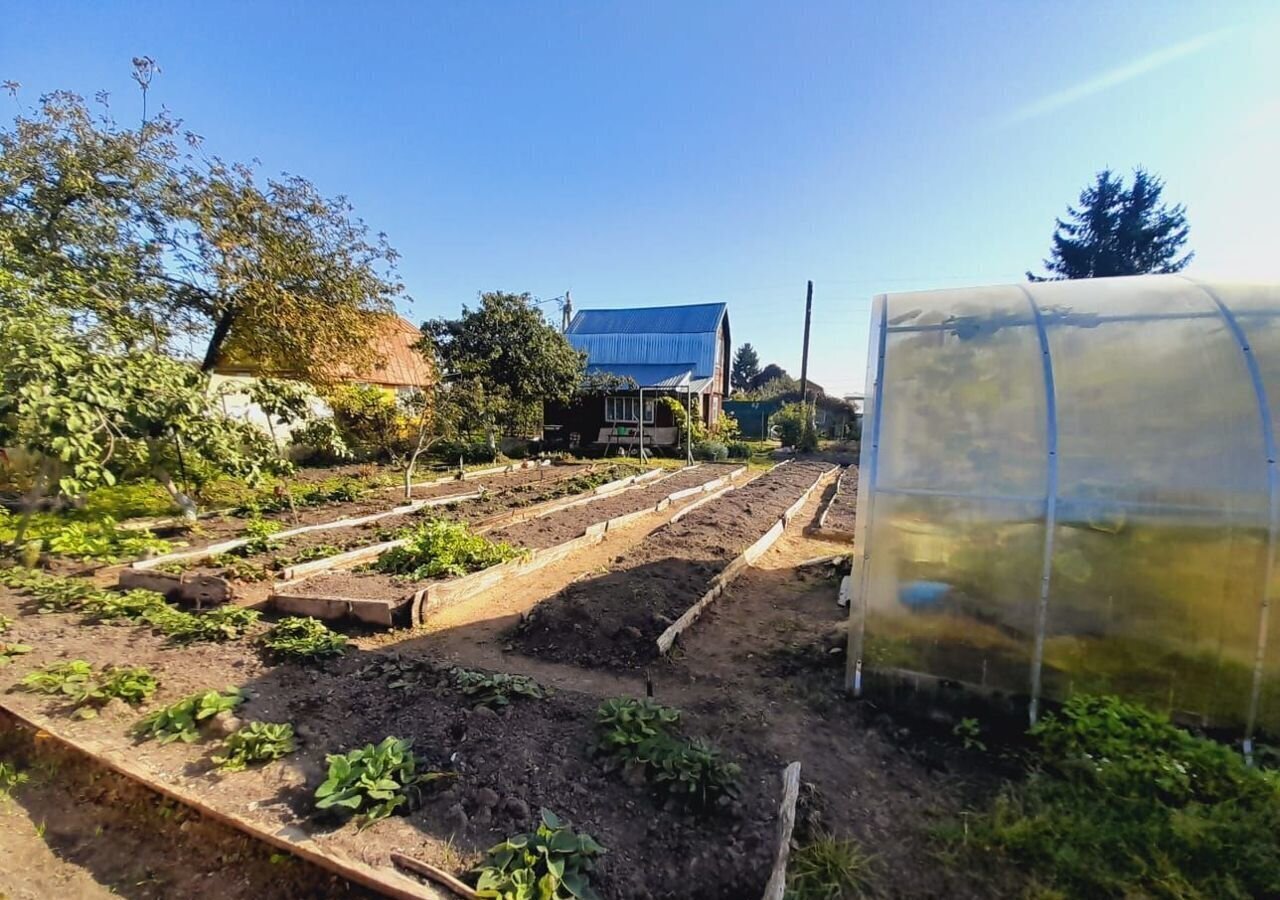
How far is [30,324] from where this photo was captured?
5.76 metres

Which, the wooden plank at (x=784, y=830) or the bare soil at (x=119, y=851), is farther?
the bare soil at (x=119, y=851)

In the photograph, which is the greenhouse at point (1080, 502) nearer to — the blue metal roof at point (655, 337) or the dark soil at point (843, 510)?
the dark soil at point (843, 510)

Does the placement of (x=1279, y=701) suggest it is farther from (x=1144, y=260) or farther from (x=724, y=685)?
(x=1144, y=260)

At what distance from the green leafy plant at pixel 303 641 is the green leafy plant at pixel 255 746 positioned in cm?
113

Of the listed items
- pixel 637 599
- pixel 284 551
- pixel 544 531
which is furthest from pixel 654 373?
pixel 637 599

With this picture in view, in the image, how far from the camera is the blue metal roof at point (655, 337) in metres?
26.3

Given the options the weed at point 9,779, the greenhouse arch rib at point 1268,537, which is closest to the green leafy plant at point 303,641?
the weed at point 9,779

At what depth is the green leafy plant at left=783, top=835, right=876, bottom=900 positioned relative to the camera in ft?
7.77

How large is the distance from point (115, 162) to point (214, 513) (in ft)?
22.5

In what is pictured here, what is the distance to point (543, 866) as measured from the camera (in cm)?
238

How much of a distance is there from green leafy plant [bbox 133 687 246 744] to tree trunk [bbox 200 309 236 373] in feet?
35.3

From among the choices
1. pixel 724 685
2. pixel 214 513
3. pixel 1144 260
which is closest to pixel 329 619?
pixel 724 685

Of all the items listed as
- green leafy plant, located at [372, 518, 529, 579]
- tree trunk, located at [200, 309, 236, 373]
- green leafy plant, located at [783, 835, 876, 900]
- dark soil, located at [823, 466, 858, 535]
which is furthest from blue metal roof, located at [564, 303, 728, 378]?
green leafy plant, located at [783, 835, 876, 900]

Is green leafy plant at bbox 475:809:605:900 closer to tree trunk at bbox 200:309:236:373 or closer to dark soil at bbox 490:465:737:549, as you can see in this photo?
dark soil at bbox 490:465:737:549
